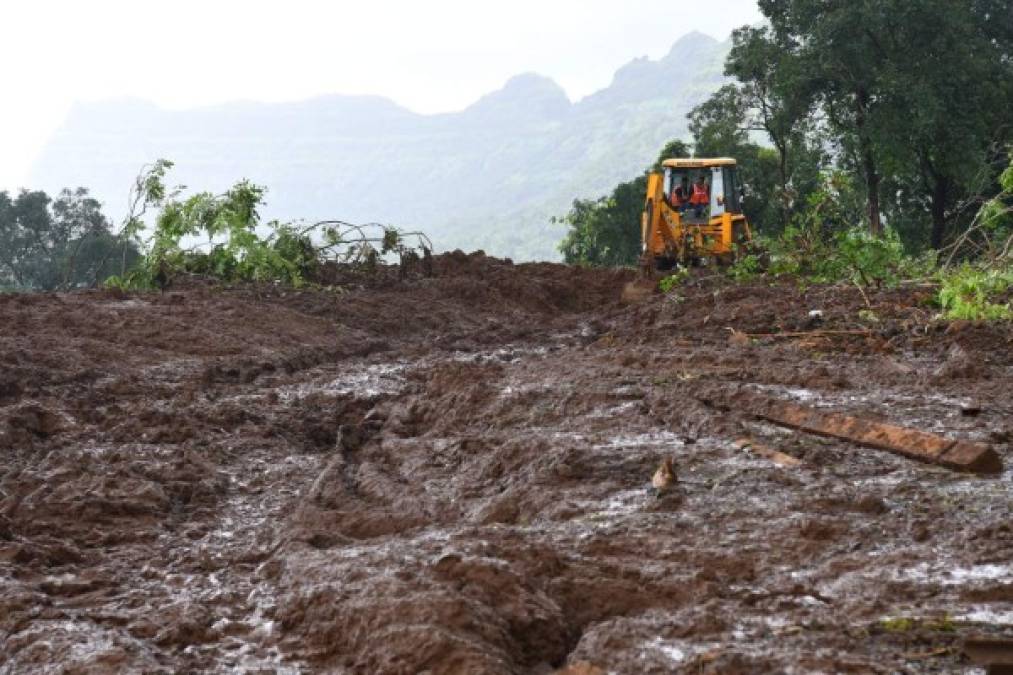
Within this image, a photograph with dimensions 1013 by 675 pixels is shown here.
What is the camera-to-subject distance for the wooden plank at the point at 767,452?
4624mm

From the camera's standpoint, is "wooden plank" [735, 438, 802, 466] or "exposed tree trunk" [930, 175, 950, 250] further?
"exposed tree trunk" [930, 175, 950, 250]

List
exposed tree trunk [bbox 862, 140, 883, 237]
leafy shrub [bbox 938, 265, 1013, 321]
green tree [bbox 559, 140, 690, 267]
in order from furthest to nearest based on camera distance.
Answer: green tree [bbox 559, 140, 690, 267], exposed tree trunk [bbox 862, 140, 883, 237], leafy shrub [bbox 938, 265, 1013, 321]

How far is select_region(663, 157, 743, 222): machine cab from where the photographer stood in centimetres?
1811

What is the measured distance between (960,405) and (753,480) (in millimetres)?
1768

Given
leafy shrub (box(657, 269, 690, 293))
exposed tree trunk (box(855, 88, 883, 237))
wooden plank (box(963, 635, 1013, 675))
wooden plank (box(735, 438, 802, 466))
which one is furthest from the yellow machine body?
wooden plank (box(963, 635, 1013, 675))

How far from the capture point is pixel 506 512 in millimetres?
4371

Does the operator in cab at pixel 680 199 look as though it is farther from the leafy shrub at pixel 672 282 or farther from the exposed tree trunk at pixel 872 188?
the exposed tree trunk at pixel 872 188

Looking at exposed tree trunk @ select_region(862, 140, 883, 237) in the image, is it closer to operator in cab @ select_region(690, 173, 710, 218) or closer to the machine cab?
the machine cab

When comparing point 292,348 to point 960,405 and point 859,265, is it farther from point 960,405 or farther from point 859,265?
point 960,405

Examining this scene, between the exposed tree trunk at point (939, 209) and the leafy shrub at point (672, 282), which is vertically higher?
the exposed tree trunk at point (939, 209)

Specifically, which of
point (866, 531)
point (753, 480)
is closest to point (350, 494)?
point (753, 480)

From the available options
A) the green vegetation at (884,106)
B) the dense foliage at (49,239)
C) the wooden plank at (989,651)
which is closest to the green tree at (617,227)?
the green vegetation at (884,106)

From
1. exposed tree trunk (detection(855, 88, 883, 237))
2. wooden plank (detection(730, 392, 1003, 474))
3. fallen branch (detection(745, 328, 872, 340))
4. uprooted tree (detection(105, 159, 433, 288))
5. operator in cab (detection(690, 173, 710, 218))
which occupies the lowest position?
wooden plank (detection(730, 392, 1003, 474))

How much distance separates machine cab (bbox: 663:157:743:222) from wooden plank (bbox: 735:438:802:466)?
13.1 m
